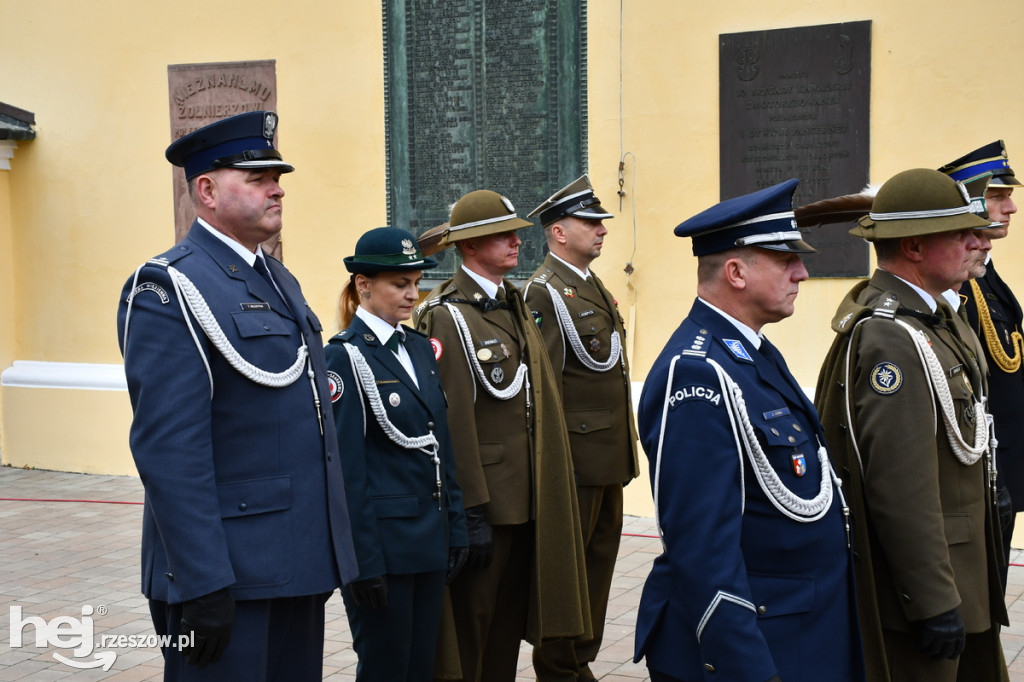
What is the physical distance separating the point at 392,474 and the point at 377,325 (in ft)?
1.68

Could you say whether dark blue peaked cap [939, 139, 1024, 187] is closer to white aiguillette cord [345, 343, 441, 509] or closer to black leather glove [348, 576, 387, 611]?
white aiguillette cord [345, 343, 441, 509]

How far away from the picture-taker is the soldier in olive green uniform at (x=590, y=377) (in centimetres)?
505

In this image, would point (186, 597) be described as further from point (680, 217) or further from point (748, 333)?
point (680, 217)

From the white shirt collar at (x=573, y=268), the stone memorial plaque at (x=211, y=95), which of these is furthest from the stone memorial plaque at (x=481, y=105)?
the white shirt collar at (x=573, y=268)

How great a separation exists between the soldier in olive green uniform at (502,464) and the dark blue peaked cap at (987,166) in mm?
1963

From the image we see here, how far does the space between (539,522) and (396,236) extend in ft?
4.04

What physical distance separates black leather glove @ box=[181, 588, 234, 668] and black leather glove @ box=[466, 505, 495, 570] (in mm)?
1402

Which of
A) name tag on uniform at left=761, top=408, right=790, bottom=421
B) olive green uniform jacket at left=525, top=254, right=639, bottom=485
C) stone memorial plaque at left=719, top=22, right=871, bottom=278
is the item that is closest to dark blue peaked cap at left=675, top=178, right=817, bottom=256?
name tag on uniform at left=761, top=408, right=790, bottom=421

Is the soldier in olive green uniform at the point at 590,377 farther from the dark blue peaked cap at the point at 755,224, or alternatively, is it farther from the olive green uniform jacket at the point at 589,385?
the dark blue peaked cap at the point at 755,224

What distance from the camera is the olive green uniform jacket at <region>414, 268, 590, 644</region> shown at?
13.9 feet

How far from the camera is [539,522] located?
Answer: 431 cm

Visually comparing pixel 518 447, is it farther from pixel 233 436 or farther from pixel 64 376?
pixel 64 376

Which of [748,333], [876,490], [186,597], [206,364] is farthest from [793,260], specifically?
[186,597]

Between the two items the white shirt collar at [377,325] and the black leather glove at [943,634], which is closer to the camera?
the black leather glove at [943,634]
